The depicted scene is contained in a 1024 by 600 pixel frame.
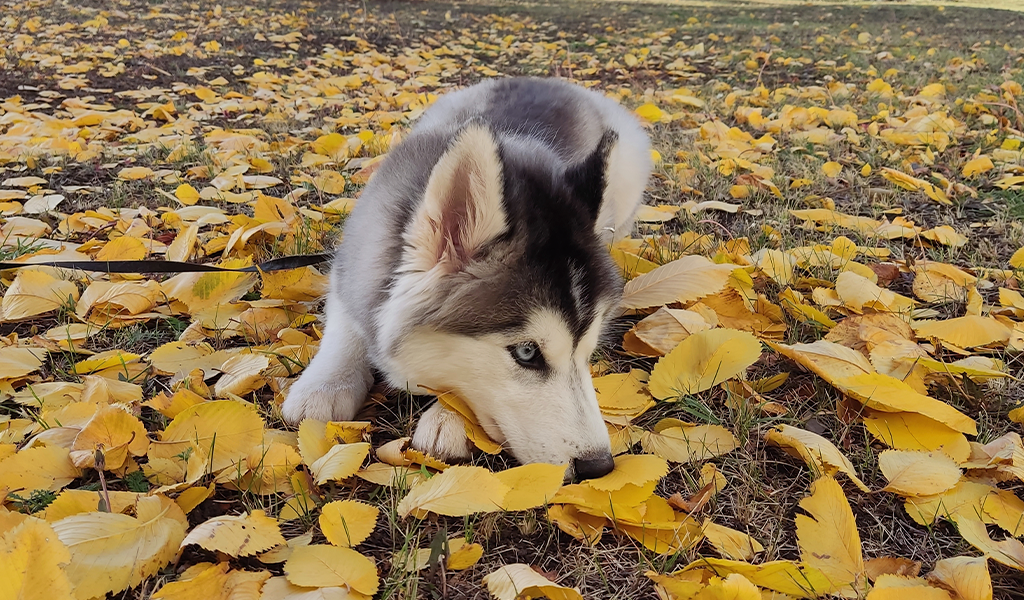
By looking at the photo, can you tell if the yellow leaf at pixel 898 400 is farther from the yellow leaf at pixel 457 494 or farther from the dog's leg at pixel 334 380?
the dog's leg at pixel 334 380

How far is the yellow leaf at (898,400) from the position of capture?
1.95 m


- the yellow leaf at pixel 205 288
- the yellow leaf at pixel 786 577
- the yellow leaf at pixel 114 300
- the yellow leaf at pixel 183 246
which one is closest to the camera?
the yellow leaf at pixel 786 577

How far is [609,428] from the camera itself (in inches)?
82.4

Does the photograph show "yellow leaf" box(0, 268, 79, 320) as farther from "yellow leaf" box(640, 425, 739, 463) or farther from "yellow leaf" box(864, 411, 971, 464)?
"yellow leaf" box(864, 411, 971, 464)

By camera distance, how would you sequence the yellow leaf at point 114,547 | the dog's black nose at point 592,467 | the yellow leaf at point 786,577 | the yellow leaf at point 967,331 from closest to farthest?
the yellow leaf at point 114,547
the yellow leaf at point 786,577
the dog's black nose at point 592,467
the yellow leaf at point 967,331

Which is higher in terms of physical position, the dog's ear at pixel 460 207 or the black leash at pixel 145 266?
the dog's ear at pixel 460 207

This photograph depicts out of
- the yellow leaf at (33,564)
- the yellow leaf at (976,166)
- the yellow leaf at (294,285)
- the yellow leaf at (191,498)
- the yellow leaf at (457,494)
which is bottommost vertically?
the yellow leaf at (294,285)

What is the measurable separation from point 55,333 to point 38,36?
885 cm

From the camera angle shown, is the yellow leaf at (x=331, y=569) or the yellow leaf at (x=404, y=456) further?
the yellow leaf at (x=404, y=456)

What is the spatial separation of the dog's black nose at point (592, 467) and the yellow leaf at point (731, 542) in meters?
0.28

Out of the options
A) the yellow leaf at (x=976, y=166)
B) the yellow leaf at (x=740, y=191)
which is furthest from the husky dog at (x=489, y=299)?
the yellow leaf at (x=976, y=166)

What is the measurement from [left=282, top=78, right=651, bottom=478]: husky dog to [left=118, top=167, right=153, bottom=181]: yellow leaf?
2.72 m

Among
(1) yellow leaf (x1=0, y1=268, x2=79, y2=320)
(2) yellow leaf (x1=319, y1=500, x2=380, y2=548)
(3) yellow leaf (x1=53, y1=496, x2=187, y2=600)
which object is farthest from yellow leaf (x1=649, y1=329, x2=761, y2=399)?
(1) yellow leaf (x1=0, y1=268, x2=79, y2=320)

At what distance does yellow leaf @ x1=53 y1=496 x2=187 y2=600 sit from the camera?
1330 millimetres
